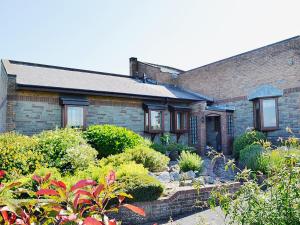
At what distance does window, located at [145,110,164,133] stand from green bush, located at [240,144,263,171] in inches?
234

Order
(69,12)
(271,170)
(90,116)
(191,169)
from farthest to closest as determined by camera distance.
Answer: (90,116), (191,169), (69,12), (271,170)

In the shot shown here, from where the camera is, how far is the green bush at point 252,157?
12070mm

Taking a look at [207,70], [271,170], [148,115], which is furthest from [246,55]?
[271,170]

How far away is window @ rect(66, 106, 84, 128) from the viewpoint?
1519 cm

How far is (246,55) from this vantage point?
19.4 metres

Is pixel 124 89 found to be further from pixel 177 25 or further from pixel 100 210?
pixel 100 210

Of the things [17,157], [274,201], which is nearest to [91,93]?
[17,157]

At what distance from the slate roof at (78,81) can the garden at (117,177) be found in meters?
2.90

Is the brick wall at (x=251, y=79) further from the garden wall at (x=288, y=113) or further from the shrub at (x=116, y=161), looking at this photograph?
the shrub at (x=116, y=161)

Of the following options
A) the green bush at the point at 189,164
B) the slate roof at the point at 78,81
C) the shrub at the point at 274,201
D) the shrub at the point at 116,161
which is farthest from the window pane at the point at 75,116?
the shrub at the point at 274,201

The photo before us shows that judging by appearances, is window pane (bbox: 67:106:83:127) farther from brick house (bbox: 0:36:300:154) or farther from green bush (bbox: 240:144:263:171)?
green bush (bbox: 240:144:263:171)

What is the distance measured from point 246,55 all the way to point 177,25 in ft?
28.8

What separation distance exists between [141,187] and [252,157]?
6759mm

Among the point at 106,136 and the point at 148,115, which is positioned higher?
the point at 148,115
